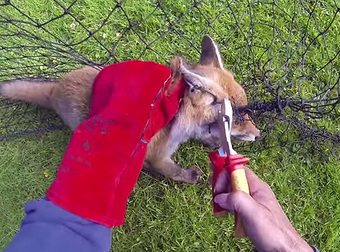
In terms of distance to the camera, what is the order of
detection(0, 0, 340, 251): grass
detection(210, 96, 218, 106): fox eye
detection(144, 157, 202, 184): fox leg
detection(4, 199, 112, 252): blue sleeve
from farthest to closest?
detection(0, 0, 340, 251): grass → detection(144, 157, 202, 184): fox leg → detection(210, 96, 218, 106): fox eye → detection(4, 199, 112, 252): blue sleeve

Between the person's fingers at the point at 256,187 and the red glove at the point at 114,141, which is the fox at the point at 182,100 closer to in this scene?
the red glove at the point at 114,141

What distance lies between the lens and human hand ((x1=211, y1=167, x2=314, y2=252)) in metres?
2.09

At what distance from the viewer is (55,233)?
233cm

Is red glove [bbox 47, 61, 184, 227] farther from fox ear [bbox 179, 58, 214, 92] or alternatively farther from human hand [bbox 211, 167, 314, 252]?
human hand [bbox 211, 167, 314, 252]

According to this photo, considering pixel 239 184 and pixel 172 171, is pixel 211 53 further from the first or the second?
pixel 239 184

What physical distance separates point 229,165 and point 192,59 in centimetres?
179

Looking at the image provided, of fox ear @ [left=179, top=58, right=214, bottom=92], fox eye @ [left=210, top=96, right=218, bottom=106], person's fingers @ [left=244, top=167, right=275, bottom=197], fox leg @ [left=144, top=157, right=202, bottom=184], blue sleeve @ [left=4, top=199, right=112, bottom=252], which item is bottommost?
fox leg @ [left=144, top=157, right=202, bottom=184]

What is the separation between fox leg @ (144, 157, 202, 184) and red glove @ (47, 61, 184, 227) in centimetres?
51

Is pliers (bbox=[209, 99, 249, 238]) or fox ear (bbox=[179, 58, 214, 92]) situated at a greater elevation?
fox ear (bbox=[179, 58, 214, 92])

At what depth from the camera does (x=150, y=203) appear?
3.56 m

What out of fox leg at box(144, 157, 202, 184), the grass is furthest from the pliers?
the grass

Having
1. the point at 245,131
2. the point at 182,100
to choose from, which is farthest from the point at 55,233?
the point at 245,131

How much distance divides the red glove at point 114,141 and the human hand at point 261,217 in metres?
0.63

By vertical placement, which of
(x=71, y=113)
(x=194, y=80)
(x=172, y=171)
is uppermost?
(x=194, y=80)
